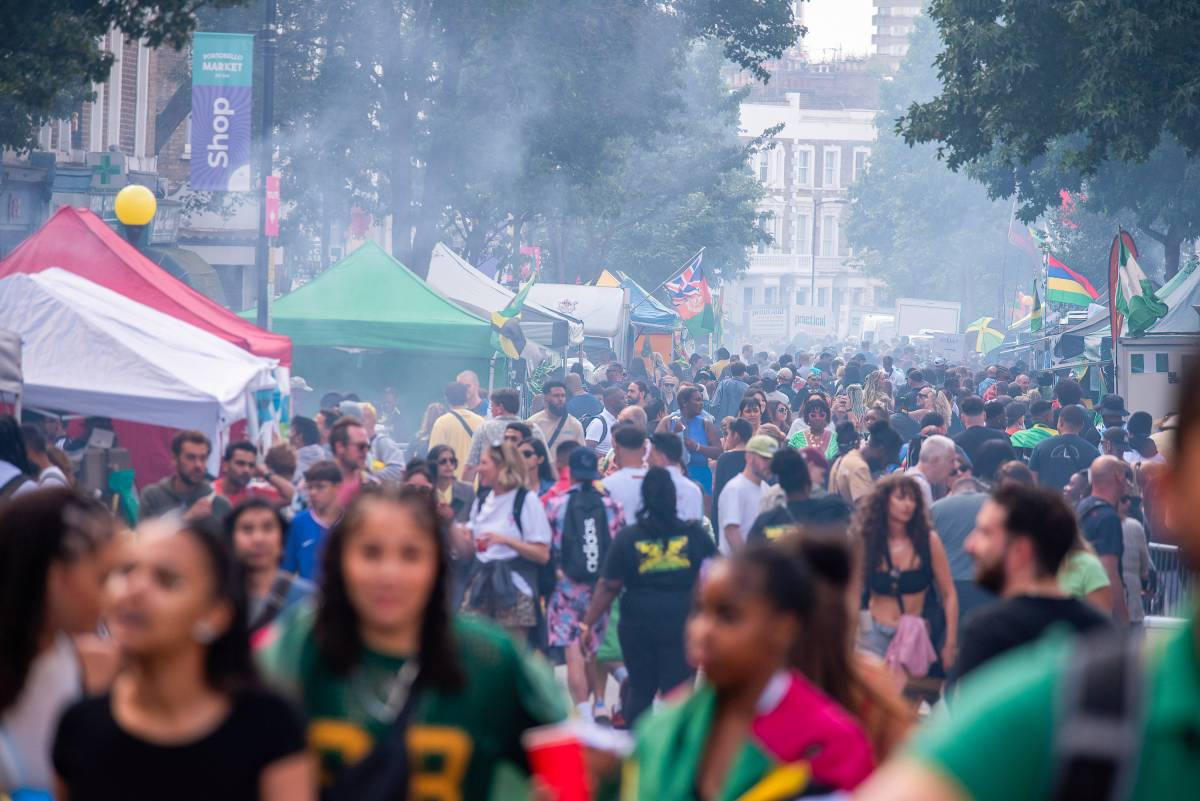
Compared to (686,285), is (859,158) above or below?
above

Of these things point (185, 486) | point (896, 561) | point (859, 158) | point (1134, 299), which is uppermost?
point (859, 158)

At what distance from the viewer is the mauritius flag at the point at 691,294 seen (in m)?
42.0

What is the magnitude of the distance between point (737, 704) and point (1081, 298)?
30.4 metres

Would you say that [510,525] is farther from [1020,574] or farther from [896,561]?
[1020,574]

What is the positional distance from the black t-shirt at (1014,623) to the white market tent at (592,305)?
98.6ft

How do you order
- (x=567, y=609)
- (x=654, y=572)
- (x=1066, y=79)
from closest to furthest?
(x=654, y=572) → (x=567, y=609) → (x=1066, y=79)

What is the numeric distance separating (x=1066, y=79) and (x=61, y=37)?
36.0ft

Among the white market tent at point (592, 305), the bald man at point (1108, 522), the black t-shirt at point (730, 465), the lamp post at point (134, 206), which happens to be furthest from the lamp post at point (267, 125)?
the white market tent at point (592, 305)

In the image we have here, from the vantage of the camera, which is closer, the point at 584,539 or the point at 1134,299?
the point at 584,539

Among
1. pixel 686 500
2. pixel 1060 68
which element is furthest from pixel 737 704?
pixel 1060 68

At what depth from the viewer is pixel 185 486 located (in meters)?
9.08

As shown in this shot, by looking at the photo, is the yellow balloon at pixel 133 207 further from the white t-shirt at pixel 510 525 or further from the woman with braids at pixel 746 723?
the woman with braids at pixel 746 723

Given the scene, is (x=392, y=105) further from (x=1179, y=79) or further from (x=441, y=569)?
(x=441, y=569)

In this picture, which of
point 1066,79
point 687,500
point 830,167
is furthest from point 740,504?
point 830,167
